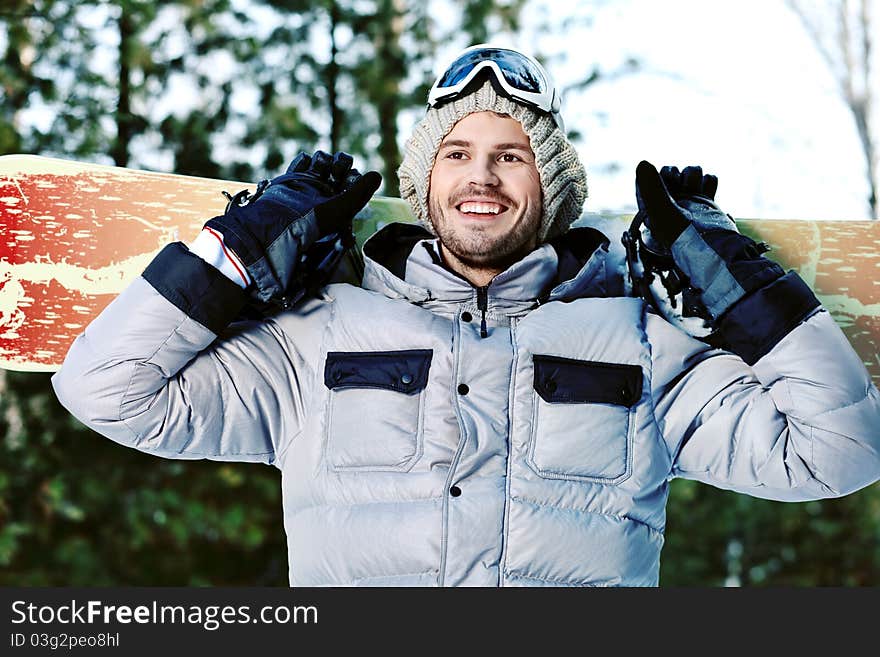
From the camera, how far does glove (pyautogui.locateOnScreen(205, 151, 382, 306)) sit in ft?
6.66

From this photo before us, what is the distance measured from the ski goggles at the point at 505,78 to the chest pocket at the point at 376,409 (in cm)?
67

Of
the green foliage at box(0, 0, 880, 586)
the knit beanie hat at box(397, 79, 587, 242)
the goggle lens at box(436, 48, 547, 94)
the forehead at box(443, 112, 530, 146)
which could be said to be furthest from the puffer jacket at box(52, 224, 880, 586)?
the green foliage at box(0, 0, 880, 586)

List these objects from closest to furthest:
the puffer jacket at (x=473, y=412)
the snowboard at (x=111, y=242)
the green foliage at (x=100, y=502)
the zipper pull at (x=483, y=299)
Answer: the puffer jacket at (x=473, y=412)
the zipper pull at (x=483, y=299)
the snowboard at (x=111, y=242)
the green foliage at (x=100, y=502)

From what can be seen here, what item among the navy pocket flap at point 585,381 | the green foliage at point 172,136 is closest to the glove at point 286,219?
the navy pocket flap at point 585,381

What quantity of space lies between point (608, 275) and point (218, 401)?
35.6 inches

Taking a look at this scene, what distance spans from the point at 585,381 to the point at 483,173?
535mm

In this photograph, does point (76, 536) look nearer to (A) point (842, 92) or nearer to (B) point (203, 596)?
(B) point (203, 596)

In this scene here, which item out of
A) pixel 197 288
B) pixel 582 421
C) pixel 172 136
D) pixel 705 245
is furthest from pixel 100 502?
pixel 705 245

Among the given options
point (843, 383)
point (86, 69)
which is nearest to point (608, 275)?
point (843, 383)

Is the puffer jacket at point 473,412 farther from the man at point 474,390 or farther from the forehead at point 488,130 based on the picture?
the forehead at point 488,130

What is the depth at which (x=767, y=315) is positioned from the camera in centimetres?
199

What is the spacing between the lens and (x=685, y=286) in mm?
2088

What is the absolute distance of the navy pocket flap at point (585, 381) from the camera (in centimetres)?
204

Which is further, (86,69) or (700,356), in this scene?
(86,69)
